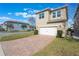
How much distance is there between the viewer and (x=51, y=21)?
5785 mm

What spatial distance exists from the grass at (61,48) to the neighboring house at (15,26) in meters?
0.63

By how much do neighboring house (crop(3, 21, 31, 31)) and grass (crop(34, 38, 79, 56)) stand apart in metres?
0.63

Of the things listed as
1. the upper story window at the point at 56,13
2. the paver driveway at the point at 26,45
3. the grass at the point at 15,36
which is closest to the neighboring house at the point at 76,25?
the upper story window at the point at 56,13

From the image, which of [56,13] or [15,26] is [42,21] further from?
[15,26]

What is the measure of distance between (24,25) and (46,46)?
648mm

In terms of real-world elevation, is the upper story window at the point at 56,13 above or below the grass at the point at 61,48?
above

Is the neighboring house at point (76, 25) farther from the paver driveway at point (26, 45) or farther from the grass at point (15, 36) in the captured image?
the grass at point (15, 36)

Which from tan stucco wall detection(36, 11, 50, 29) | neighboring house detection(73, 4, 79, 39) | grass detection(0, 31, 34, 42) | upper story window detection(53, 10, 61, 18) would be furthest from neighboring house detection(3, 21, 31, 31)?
neighboring house detection(73, 4, 79, 39)

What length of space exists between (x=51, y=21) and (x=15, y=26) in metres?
0.78

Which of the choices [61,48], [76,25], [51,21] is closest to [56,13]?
[51,21]

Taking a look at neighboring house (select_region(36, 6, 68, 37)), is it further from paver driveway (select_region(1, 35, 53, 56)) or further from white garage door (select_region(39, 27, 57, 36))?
paver driveway (select_region(1, 35, 53, 56))

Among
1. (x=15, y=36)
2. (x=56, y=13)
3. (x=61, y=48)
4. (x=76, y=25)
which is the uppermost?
(x=56, y=13)

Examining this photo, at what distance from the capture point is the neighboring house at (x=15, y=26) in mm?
5727

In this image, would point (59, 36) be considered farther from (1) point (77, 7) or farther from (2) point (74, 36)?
(1) point (77, 7)
